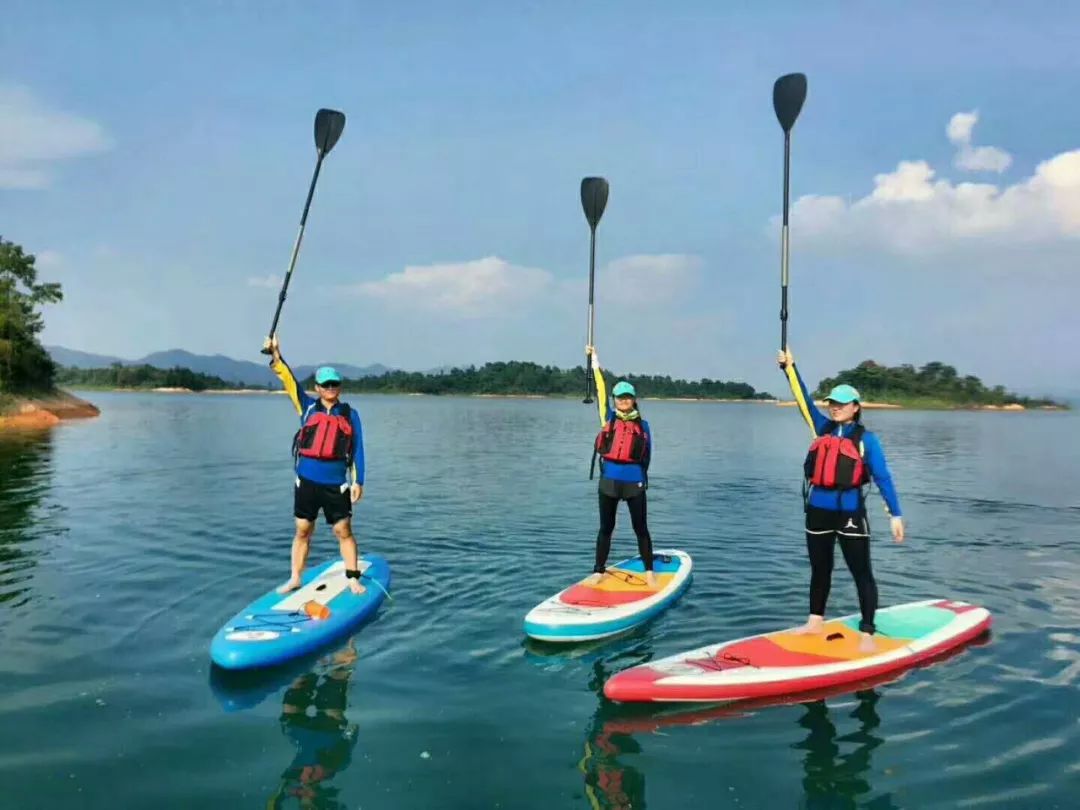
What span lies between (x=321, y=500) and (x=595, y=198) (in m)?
6.69

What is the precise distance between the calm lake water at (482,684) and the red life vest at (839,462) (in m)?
1.67

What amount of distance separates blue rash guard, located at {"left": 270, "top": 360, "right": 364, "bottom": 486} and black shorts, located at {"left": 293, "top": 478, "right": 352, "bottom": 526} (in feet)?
0.16

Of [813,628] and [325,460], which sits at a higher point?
[325,460]

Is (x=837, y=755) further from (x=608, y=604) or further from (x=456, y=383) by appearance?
(x=456, y=383)

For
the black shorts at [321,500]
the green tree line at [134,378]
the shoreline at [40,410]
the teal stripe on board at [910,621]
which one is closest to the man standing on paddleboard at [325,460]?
the black shorts at [321,500]

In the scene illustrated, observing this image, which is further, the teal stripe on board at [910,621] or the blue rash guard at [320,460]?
the blue rash guard at [320,460]

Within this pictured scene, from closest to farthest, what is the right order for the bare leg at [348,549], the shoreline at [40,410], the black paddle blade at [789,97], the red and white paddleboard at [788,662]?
the red and white paddleboard at [788,662], the bare leg at [348,549], the black paddle blade at [789,97], the shoreline at [40,410]

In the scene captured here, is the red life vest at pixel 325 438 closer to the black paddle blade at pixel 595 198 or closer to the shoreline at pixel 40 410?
the black paddle blade at pixel 595 198

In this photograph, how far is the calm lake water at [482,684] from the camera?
14.9 feet

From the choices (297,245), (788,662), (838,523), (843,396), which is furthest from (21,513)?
(843,396)

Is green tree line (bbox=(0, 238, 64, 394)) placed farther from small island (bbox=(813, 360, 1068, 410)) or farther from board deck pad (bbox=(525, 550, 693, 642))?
small island (bbox=(813, 360, 1068, 410))

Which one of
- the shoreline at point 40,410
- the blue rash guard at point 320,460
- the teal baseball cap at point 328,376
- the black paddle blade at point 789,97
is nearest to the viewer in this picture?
the teal baseball cap at point 328,376

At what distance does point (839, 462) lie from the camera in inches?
244

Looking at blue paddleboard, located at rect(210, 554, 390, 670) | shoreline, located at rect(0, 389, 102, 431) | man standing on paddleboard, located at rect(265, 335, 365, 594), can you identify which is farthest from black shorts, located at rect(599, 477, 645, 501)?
shoreline, located at rect(0, 389, 102, 431)
